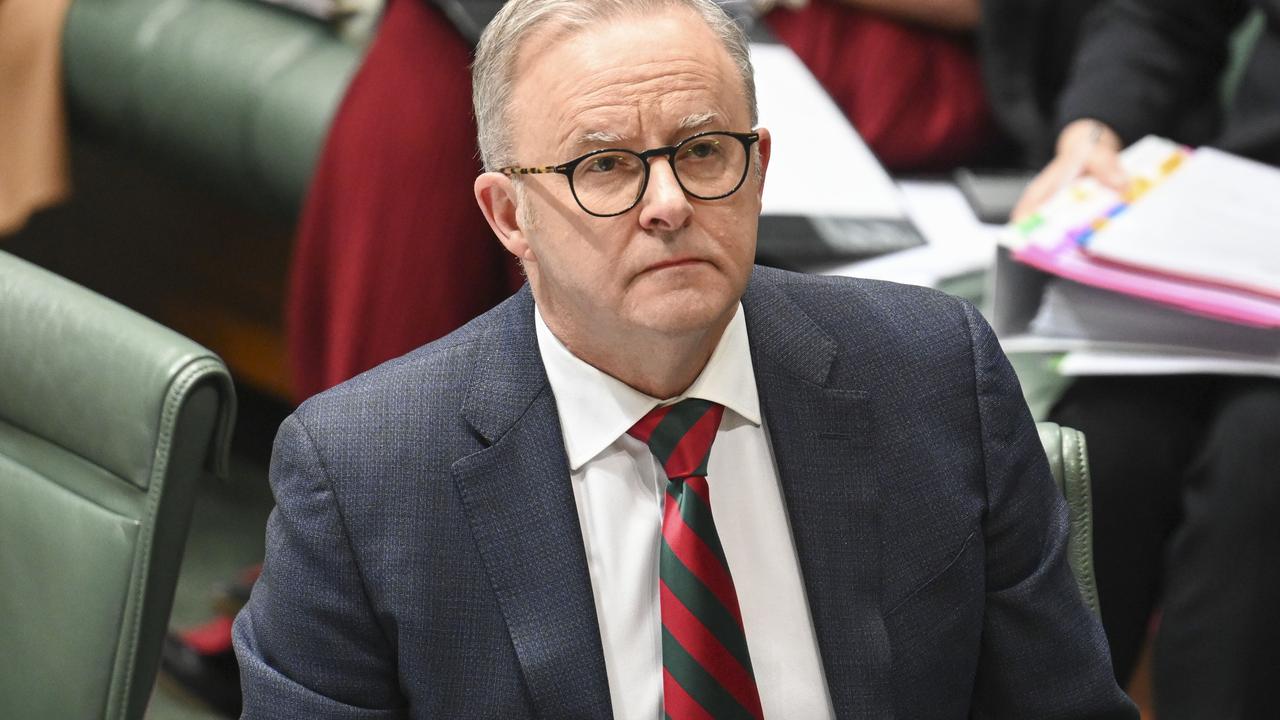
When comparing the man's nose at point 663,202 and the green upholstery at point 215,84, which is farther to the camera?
the green upholstery at point 215,84

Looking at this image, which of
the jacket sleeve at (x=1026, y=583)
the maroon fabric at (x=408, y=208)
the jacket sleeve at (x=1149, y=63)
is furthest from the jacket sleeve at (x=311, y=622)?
the jacket sleeve at (x=1149, y=63)

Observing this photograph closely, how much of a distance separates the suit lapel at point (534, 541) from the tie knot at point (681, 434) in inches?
2.6

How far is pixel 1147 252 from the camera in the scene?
169 centimetres

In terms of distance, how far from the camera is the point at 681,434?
1.21 m

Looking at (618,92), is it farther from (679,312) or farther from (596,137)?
(679,312)

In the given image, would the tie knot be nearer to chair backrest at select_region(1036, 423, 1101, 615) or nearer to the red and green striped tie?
the red and green striped tie

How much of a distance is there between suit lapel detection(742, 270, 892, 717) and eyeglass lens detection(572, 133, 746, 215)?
18 cm

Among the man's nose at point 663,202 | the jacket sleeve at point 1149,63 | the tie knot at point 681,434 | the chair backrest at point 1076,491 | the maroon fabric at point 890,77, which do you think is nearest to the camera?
the man's nose at point 663,202

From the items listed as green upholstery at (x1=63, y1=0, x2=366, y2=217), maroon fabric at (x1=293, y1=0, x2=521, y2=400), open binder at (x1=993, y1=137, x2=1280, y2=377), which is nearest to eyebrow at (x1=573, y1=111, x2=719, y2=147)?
open binder at (x1=993, y1=137, x2=1280, y2=377)

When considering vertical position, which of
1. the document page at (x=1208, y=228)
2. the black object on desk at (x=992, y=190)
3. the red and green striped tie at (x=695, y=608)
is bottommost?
the black object on desk at (x=992, y=190)

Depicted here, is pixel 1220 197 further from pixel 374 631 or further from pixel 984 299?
pixel 374 631

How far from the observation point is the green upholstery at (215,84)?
8.44ft

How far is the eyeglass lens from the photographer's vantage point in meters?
1.12

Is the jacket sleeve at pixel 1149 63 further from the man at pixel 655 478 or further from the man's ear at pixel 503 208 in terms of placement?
the man's ear at pixel 503 208
